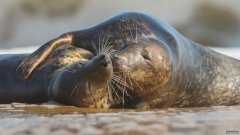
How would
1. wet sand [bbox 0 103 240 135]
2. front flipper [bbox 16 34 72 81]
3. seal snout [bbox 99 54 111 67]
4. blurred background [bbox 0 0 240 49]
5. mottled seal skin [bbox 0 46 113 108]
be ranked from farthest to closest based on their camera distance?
blurred background [bbox 0 0 240 49], front flipper [bbox 16 34 72 81], mottled seal skin [bbox 0 46 113 108], seal snout [bbox 99 54 111 67], wet sand [bbox 0 103 240 135]

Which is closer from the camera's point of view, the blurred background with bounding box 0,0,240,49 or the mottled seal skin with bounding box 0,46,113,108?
the mottled seal skin with bounding box 0,46,113,108

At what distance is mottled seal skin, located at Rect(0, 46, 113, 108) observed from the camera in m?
4.70

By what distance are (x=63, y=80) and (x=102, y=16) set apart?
9111mm

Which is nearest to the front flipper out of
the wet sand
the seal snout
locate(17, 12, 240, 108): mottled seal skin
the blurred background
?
locate(17, 12, 240, 108): mottled seal skin

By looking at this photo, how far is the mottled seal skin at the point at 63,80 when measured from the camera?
4.70m

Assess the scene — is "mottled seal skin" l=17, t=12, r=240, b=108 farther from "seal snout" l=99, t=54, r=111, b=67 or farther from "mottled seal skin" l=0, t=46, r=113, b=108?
"seal snout" l=99, t=54, r=111, b=67

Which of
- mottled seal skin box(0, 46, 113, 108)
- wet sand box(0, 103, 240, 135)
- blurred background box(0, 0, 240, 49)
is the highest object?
blurred background box(0, 0, 240, 49)

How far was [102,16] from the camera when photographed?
45.7 ft

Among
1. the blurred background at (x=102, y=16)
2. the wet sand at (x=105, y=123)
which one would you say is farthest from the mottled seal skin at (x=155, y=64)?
the blurred background at (x=102, y=16)

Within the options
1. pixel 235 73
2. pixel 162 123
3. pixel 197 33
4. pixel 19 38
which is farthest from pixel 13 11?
pixel 162 123

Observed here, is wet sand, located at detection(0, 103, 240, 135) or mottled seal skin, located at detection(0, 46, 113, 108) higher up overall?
mottled seal skin, located at detection(0, 46, 113, 108)

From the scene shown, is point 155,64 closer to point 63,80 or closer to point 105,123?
point 63,80

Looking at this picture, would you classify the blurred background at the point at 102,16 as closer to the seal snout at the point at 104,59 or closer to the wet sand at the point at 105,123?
the seal snout at the point at 104,59

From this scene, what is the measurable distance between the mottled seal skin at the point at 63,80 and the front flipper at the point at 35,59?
0.04m
